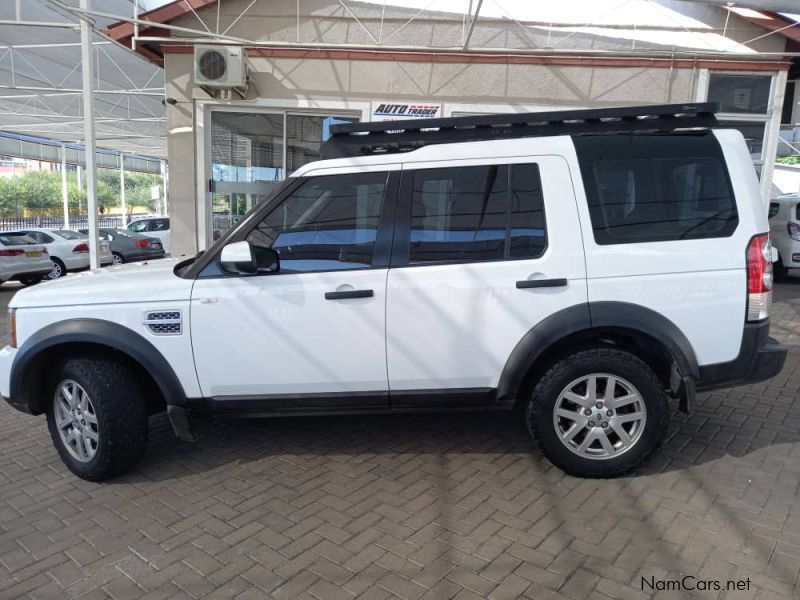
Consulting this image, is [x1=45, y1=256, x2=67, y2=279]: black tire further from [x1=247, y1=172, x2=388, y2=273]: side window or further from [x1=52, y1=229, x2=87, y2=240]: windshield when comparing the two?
[x1=247, y1=172, x2=388, y2=273]: side window

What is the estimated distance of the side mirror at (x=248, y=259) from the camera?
136 inches

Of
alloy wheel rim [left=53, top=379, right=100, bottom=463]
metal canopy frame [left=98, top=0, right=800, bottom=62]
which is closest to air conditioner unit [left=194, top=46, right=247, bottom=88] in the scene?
metal canopy frame [left=98, top=0, right=800, bottom=62]

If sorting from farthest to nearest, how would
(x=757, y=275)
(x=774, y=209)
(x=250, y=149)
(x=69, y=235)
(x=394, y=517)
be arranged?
(x=69, y=235), (x=774, y=209), (x=250, y=149), (x=757, y=275), (x=394, y=517)

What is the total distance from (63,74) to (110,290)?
573 inches

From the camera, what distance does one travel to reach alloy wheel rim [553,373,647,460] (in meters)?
3.62

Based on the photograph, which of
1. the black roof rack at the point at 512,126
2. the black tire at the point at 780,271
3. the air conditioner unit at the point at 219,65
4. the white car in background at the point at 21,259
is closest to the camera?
the black roof rack at the point at 512,126

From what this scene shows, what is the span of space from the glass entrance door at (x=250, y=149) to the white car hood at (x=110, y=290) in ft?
17.9

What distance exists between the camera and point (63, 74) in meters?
15.3

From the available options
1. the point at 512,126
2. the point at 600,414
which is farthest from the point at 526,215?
the point at 600,414

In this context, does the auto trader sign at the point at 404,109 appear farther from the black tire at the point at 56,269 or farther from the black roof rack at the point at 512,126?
the black tire at the point at 56,269

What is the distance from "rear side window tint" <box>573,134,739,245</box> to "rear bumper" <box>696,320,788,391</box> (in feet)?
2.13

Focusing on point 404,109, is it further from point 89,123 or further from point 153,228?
point 153,228

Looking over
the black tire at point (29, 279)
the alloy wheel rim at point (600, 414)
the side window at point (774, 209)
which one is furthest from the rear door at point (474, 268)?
the black tire at point (29, 279)

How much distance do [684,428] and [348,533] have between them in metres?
2.77
